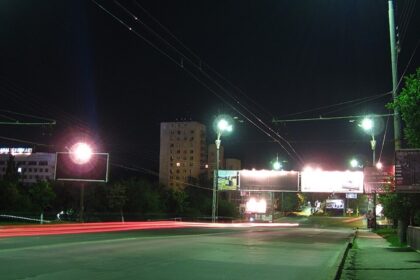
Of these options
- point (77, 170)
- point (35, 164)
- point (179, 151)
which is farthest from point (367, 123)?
point (35, 164)

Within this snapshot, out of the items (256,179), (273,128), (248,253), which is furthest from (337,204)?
(248,253)

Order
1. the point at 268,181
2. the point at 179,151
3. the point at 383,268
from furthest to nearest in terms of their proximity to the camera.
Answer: the point at 179,151 < the point at 268,181 < the point at 383,268

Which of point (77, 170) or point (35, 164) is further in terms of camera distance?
point (35, 164)

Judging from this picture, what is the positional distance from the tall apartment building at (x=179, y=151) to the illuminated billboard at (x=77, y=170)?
2605 inches

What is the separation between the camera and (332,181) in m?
68.1

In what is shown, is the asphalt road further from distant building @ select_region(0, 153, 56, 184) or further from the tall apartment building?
distant building @ select_region(0, 153, 56, 184)

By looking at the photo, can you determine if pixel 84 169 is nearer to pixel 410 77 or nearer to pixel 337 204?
pixel 410 77

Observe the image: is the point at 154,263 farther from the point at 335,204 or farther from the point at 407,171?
the point at 335,204

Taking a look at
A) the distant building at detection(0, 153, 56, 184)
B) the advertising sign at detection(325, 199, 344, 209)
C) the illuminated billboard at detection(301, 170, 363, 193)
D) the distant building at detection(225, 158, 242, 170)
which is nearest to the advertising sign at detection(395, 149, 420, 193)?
the illuminated billboard at detection(301, 170, 363, 193)

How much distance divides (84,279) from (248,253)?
9455 millimetres

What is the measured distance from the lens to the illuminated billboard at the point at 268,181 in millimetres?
69125

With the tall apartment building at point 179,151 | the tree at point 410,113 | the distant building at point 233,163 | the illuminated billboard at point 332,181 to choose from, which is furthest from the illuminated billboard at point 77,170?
the distant building at point 233,163

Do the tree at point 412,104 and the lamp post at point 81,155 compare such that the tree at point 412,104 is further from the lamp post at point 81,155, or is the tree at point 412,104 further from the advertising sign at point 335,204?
the advertising sign at point 335,204

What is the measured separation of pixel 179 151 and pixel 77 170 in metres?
75.3
